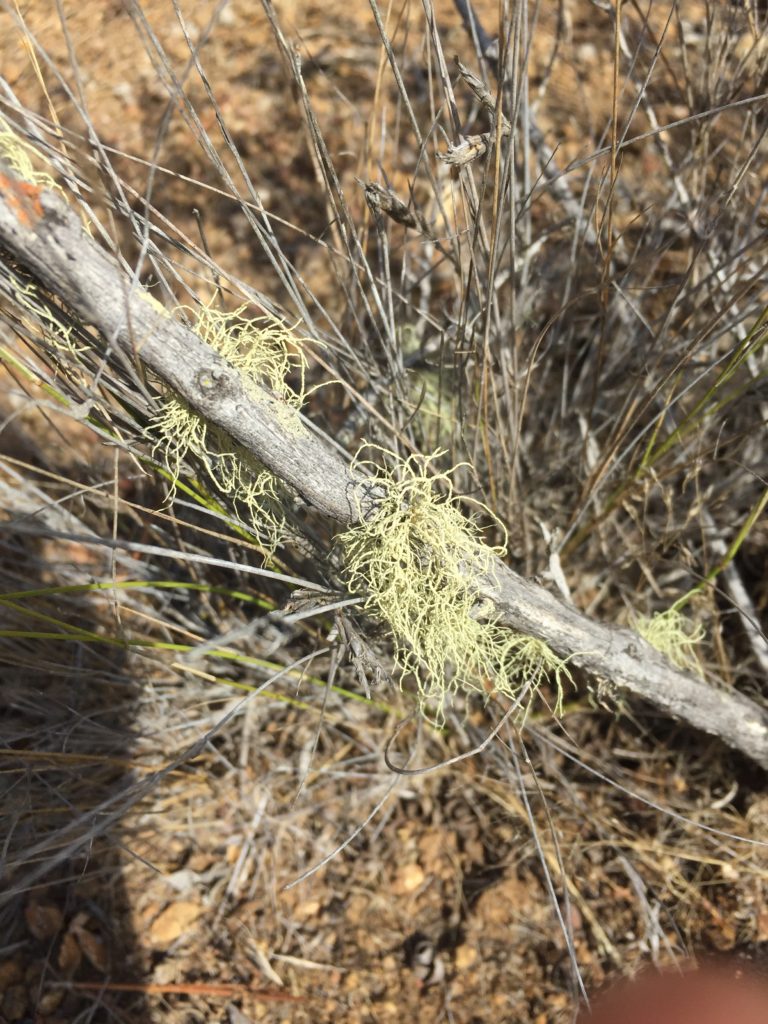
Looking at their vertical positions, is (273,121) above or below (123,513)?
above

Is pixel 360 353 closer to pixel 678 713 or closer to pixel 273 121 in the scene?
pixel 678 713

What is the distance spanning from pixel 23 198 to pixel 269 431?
0.31 metres

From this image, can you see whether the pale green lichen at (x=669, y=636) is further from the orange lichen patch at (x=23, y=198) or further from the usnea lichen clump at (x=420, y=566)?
the orange lichen patch at (x=23, y=198)

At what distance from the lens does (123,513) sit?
141cm

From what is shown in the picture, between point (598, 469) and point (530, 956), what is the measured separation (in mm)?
793

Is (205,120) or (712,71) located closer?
(712,71)

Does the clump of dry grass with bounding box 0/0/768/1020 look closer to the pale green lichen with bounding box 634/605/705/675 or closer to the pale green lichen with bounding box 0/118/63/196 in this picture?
the pale green lichen with bounding box 634/605/705/675

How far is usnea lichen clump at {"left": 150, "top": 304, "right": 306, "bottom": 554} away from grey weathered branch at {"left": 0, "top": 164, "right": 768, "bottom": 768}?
4 cm

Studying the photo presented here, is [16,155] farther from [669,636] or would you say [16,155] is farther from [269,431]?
[669,636]

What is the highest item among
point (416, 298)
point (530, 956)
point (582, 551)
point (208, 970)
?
point (416, 298)

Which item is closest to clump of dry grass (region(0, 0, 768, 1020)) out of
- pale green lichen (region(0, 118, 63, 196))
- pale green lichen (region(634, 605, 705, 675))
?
pale green lichen (region(634, 605, 705, 675))

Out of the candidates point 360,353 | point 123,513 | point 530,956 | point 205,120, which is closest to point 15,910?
point 123,513

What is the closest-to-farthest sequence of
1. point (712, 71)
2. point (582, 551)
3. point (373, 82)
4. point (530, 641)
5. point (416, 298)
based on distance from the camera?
point (530, 641) < point (712, 71) < point (582, 551) < point (416, 298) < point (373, 82)

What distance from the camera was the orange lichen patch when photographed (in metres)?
0.64
